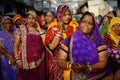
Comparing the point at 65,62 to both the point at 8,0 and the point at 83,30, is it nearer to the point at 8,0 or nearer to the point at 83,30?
the point at 83,30

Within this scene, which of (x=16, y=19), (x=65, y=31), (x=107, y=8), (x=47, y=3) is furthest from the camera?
(x=47, y=3)

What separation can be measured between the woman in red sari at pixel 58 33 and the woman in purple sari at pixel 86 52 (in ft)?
4.21

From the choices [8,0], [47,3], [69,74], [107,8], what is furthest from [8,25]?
[47,3]

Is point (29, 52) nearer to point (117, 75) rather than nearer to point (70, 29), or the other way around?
point (70, 29)

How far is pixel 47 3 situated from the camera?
60344mm

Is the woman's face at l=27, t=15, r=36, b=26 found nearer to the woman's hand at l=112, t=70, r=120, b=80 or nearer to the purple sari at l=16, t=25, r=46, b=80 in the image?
the purple sari at l=16, t=25, r=46, b=80

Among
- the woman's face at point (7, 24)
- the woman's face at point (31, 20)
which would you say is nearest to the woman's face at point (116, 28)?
the woman's face at point (31, 20)

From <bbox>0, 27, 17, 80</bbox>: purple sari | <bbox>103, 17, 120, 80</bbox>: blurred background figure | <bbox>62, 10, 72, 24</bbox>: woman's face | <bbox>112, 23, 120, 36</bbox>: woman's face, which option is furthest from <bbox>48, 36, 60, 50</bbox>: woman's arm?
<bbox>0, 27, 17, 80</bbox>: purple sari

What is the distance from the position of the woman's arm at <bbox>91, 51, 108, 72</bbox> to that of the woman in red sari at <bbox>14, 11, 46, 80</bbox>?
81.7 inches

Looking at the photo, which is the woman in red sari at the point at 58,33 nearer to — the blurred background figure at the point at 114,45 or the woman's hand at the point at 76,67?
the blurred background figure at the point at 114,45

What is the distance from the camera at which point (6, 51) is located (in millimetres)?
7527

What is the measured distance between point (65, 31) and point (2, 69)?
7.20 ft

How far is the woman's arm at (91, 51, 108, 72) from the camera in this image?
4.34 meters

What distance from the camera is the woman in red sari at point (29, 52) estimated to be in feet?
20.8
